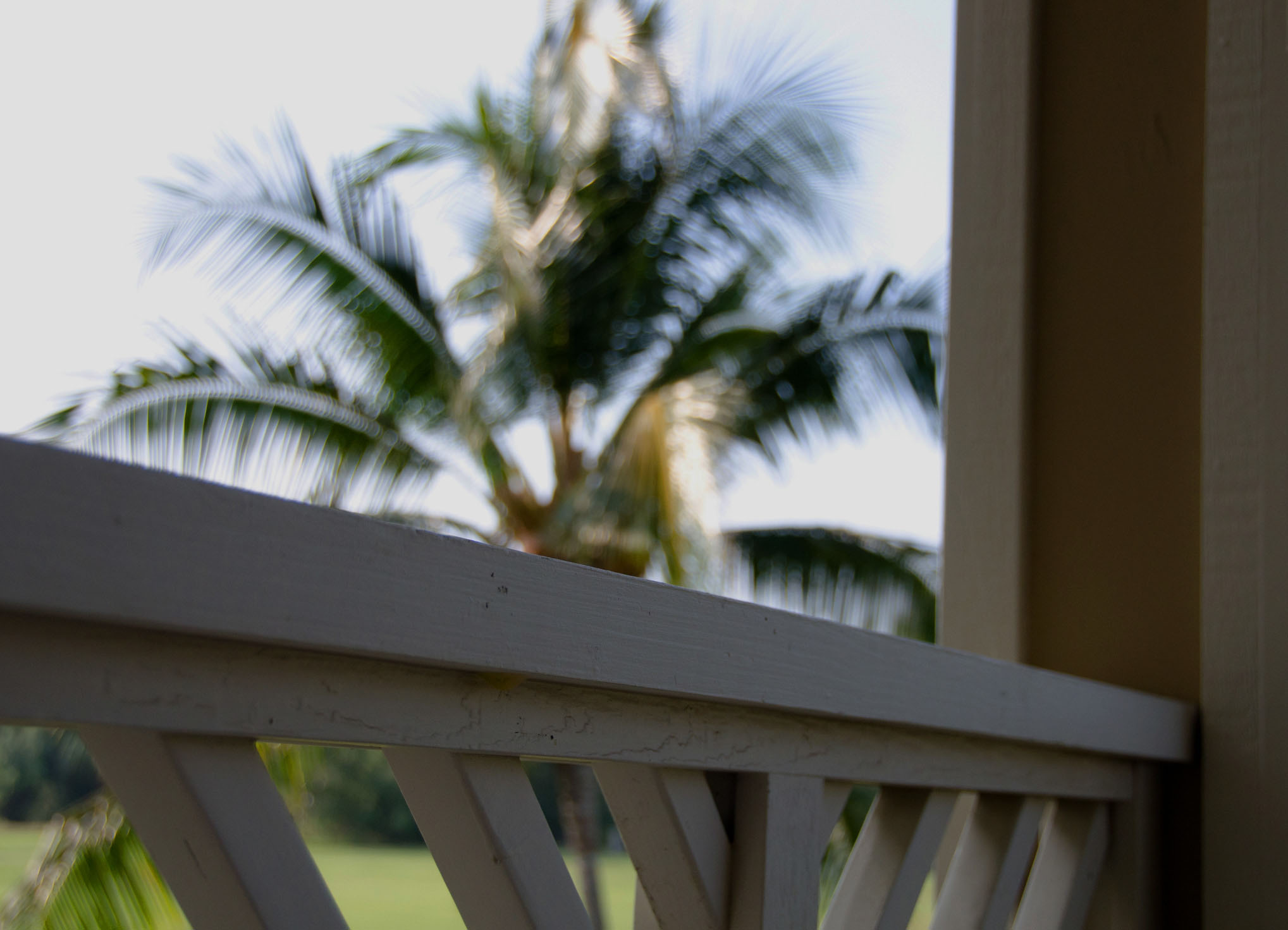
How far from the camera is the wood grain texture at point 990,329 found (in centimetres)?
105

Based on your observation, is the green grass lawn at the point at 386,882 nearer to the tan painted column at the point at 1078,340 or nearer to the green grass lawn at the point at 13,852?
the green grass lawn at the point at 13,852

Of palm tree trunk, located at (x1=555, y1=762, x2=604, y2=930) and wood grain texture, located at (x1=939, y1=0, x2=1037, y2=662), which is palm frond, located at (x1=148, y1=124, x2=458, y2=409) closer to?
palm tree trunk, located at (x1=555, y1=762, x2=604, y2=930)

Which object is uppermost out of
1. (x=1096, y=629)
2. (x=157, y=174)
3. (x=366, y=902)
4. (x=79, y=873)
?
(x=157, y=174)

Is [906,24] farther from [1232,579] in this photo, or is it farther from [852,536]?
[1232,579]

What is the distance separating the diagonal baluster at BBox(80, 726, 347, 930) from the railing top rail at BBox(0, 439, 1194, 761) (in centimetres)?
5

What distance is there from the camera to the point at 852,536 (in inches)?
209

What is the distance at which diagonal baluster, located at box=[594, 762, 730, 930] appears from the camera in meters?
0.49

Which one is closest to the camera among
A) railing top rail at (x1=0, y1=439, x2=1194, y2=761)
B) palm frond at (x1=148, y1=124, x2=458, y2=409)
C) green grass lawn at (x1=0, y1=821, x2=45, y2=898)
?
railing top rail at (x1=0, y1=439, x2=1194, y2=761)

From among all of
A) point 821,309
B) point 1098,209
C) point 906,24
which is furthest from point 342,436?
point 906,24

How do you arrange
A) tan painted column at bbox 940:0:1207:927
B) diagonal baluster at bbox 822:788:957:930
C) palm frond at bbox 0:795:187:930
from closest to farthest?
diagonal baluster at bbox 822:788:957:930, tan painted column at bbox 940:0:1207:927, palm frond at bbox 0:795:187:930

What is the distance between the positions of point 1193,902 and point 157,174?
200 inches

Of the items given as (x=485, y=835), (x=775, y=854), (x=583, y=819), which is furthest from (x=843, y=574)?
(x=485, y=835)

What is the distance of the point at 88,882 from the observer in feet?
12.3

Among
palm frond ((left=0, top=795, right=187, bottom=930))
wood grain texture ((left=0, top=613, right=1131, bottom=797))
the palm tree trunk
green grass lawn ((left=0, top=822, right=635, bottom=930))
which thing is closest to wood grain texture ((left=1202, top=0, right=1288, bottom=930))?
wood grain texture ((left=0, top=613, right=1131, bottom=797))
